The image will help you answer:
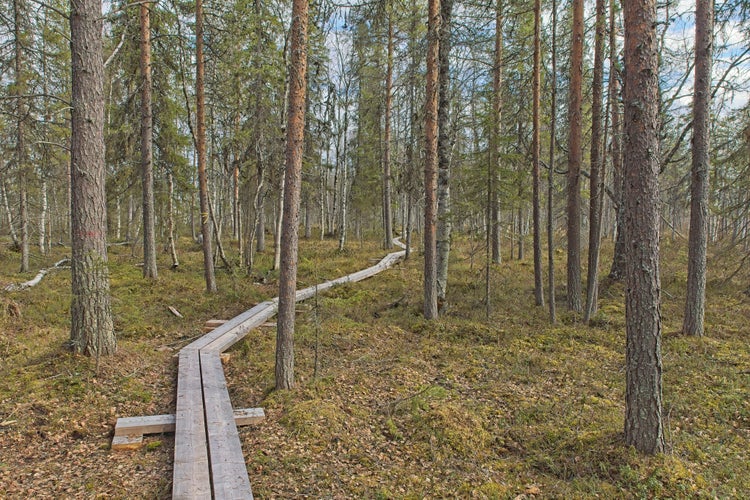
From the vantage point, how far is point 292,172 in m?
5.64

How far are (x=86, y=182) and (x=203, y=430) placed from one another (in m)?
4.15

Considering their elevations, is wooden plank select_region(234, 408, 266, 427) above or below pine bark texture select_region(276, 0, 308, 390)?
below

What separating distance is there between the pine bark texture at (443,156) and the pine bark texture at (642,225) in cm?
642

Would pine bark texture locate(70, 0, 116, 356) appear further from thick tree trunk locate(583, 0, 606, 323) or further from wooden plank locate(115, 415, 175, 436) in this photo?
thick tree trunk locate(583, 0, 606, 323)

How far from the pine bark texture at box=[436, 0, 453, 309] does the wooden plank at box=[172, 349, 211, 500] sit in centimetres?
696

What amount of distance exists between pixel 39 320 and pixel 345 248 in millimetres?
14831

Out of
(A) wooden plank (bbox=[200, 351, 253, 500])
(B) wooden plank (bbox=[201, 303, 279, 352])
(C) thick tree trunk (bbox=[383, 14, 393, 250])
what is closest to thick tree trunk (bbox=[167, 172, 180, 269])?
(B) wooden plank (bbox=[201, 303, 279, 352])

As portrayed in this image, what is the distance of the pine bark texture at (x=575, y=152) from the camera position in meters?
9.78

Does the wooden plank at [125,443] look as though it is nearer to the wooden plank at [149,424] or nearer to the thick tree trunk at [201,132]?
the wooden plank at [149,424]

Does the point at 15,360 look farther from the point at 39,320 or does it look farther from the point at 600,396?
the point at 600,396

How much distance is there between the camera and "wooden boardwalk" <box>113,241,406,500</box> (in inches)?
144

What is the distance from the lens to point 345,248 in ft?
73.0

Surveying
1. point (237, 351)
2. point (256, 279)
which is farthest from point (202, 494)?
point (256, 279)

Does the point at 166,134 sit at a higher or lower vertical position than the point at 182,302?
Answer: higher
